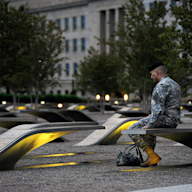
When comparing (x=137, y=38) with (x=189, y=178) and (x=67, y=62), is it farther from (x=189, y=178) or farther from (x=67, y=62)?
(x=67, y=62)

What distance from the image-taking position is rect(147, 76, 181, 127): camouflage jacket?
7469mm

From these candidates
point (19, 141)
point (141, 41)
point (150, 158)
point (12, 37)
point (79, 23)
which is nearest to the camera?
point (19, 141)

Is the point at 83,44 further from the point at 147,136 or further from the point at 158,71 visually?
the point at 147,136

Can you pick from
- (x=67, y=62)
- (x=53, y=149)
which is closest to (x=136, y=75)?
(x=53, y=149)

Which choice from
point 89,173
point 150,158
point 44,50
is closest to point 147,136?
point 150,158

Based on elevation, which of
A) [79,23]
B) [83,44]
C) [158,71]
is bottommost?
[158,71]

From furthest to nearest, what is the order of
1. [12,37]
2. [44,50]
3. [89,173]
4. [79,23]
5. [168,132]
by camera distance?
[79,23], [44,50], [12,37], [168,132], [89,173]

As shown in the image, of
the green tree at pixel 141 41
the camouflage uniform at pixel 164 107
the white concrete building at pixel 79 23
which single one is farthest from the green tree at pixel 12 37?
the white concrete building at pixel 79 23

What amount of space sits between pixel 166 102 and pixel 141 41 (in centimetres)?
2073

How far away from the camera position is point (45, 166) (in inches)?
316

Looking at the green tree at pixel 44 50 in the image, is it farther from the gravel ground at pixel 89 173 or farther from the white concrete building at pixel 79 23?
the white concrete building at pixel 79 23

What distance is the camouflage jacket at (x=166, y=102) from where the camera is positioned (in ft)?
24.5

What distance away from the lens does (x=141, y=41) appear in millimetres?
27969

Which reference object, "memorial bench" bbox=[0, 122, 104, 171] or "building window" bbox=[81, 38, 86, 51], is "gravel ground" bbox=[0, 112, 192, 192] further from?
"building window" bbox=[81, 38, 86, 51]
